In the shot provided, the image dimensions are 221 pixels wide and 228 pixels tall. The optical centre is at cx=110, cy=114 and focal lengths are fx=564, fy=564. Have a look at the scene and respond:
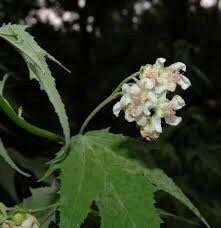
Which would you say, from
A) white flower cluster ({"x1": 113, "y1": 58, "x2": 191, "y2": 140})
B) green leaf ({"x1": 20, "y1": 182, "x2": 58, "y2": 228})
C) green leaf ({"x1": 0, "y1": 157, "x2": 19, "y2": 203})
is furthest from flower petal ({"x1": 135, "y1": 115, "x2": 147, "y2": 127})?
green leaf ({"x1": 0, "y1": 157, "x2": 19, "y2": 203})

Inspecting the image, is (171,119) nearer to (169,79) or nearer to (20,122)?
(169,79)

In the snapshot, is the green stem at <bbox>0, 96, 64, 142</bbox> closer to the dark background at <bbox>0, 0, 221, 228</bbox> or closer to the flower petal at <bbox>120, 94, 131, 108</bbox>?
the flower petal at <bbox>120, 94, 131, 108</bbox>

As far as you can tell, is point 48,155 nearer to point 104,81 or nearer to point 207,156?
point 207,156

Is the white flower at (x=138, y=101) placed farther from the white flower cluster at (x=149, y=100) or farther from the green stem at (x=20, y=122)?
the green stem at (x=20, y=122)

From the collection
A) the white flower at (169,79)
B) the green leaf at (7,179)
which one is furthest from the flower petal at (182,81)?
the green leaf at (7,179)

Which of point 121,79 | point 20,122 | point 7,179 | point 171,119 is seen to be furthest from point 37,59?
point 121,79
